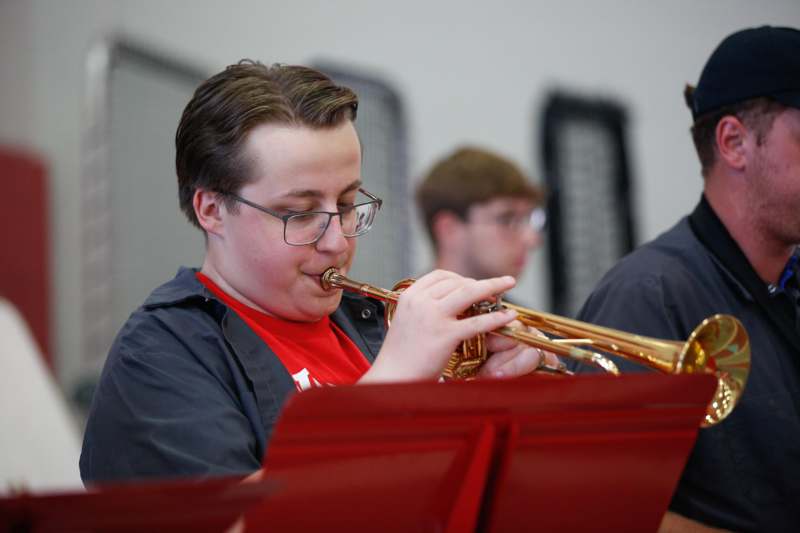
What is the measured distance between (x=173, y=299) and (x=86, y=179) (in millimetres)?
2373

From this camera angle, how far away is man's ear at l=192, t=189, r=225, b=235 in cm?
168

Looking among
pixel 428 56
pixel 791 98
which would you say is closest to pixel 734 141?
pixel 791 98

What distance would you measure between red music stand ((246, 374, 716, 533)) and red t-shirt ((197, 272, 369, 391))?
46cm

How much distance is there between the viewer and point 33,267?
14.5ft

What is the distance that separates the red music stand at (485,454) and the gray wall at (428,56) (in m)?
2.96

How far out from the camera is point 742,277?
2.11 metres

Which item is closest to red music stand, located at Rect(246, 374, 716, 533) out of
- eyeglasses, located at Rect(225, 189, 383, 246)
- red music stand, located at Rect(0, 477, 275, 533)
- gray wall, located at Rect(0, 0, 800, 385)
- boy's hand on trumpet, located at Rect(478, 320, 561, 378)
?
red music stand, located at Rect(0, 477, 275, 533)

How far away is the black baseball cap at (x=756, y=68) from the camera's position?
2.10m

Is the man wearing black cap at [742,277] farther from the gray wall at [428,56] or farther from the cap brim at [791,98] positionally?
the gray wall at [428,56]

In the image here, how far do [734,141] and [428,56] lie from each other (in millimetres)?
2408

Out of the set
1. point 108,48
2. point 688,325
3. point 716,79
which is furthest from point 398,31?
point 688,325

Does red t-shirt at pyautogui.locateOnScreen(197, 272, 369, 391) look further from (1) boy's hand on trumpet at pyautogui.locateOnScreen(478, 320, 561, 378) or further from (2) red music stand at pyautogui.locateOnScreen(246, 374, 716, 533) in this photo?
(2) red music stand at pyautogui.locateOnScreen(246, 374, 716, 533)

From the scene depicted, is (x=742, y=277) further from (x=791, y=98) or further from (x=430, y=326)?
(x=430, y=326)

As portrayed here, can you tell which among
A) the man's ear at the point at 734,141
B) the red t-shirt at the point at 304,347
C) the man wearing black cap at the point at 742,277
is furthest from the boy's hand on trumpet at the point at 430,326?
the man's ear at the point at 734,141
